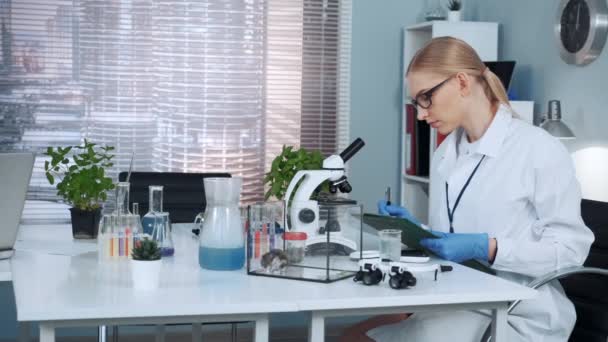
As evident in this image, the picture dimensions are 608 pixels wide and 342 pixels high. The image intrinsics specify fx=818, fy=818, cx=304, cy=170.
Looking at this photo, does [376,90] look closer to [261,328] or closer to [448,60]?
[448,60]

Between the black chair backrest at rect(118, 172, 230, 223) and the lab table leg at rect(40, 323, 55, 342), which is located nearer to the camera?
the lab table leg at rect(40, 323, 55, 342)

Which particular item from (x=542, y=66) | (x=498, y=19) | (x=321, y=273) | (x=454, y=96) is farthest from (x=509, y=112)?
(x=498, y=19)

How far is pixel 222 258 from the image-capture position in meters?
2.06

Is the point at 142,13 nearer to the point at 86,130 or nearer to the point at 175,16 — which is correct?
the point at 175,16

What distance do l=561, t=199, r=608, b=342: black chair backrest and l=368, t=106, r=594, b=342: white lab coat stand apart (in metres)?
0.10

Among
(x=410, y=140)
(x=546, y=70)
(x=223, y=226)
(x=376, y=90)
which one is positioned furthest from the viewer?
(x=376, y=90)

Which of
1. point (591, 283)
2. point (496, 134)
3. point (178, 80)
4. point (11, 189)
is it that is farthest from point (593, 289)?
point (178, 80)

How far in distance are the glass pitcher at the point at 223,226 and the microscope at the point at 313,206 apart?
0.58ft

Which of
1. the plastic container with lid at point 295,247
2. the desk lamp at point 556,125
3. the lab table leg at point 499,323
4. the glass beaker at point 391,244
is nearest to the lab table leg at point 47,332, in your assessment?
the plastic container with lid at point 295,247

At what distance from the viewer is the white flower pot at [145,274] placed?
1822mm

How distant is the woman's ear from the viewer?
8.12 feet

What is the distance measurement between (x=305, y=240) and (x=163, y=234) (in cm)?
45

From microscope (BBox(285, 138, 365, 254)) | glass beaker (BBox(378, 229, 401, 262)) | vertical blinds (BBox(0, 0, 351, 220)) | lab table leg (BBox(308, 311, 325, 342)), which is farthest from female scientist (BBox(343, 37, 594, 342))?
vertical blinds (BBox(0, 0, 351, 220))

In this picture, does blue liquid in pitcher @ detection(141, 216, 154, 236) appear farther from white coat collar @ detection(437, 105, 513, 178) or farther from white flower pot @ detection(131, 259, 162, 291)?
white coat collar @ detection(437, 105, 513, 178)
